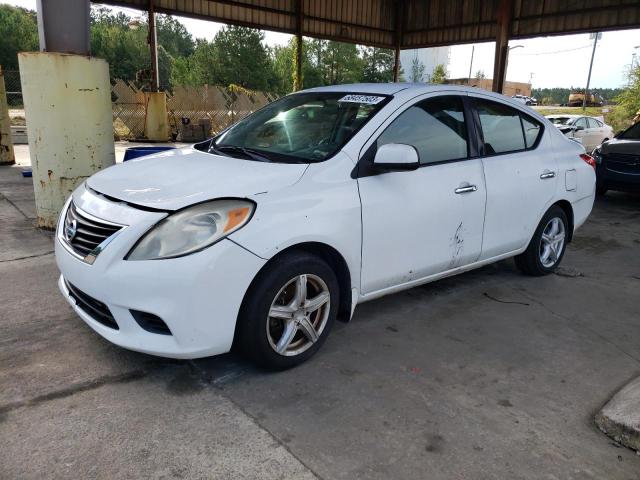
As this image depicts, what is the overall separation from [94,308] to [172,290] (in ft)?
2.00

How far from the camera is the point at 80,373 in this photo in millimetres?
2879

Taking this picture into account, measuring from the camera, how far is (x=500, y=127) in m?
4.29

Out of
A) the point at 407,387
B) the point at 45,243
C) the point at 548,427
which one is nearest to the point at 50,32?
the point at 45,243

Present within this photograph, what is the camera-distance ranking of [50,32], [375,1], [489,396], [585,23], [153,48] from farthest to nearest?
[375,1] → [153,48] → [585,23] → [50,32] → [489,396]

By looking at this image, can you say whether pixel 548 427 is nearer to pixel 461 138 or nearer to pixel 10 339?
pixel 461 138

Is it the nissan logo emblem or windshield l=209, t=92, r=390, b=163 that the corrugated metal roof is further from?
the nissan logo emblem

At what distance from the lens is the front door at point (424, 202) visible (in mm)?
3250

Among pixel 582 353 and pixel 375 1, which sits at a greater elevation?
pixel 375 1

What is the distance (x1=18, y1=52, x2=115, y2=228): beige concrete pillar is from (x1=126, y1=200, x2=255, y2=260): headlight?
3.10 metres

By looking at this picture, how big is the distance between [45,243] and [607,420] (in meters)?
4.80

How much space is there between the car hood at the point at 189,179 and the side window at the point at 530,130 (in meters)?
2.38

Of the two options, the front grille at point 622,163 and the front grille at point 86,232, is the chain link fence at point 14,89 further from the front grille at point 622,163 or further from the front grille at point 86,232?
the front grille at point 86,232

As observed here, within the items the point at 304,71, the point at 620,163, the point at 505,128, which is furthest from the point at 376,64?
the point at 505,128

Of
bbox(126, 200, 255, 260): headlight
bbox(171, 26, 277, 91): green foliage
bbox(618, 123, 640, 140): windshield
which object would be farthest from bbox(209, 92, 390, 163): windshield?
bbox(171, 26, 277, 91): green foliage
